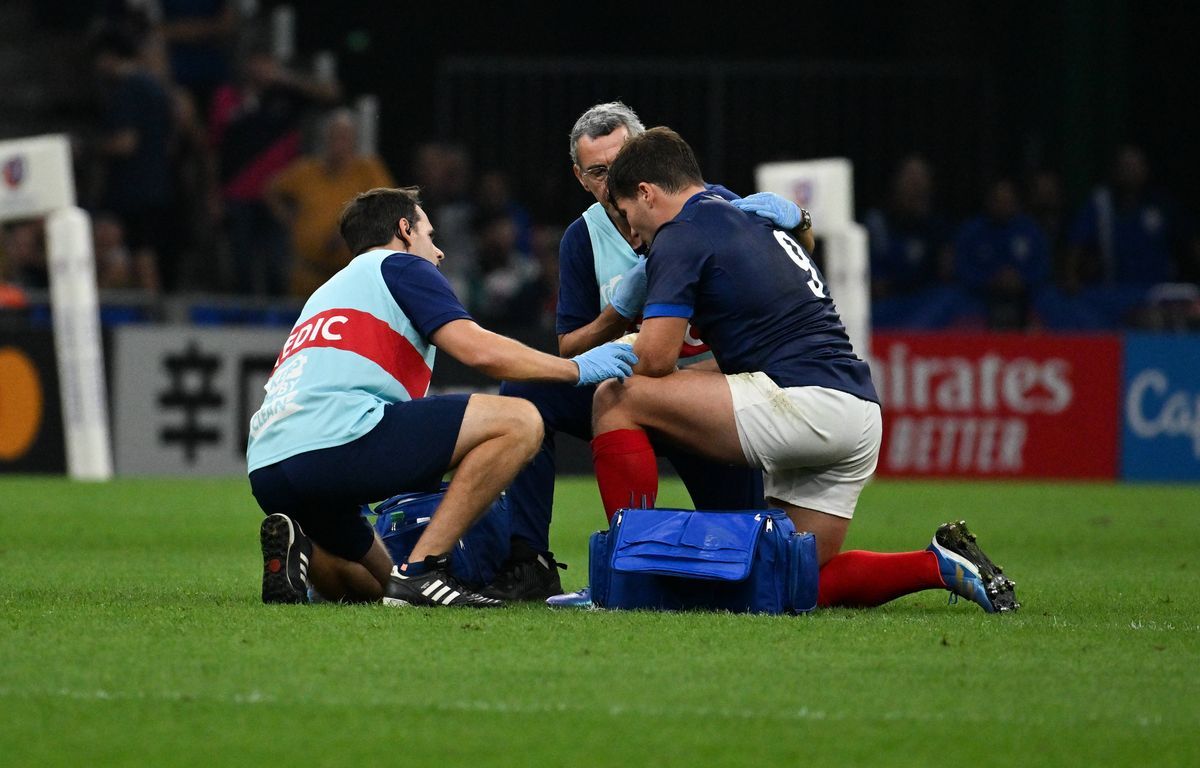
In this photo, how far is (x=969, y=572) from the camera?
257 inches

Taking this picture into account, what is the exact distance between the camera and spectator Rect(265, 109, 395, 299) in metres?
15.4

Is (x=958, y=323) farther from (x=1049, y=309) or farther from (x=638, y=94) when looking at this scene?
(x=638, y=94)

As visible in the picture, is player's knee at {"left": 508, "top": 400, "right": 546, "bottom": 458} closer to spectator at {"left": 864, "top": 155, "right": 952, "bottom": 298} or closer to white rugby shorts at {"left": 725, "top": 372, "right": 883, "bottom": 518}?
white rugby shorts at {"left": 725, "top": 372, "right": 883, "bottom": 518}

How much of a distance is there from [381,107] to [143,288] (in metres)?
4.02

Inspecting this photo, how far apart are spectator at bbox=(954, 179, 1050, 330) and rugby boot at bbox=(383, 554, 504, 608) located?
413 inches

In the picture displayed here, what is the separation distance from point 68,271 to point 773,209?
8266 millimetres

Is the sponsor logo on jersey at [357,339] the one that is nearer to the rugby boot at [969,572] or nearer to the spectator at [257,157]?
the rugby boot at [969,572]

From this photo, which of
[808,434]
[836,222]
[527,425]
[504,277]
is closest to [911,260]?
[836,222]

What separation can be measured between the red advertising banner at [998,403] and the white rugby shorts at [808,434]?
335 inches

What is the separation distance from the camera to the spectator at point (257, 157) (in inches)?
642

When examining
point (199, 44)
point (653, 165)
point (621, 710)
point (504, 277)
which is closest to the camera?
point (621, 710)

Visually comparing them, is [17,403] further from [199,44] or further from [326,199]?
[199,44]

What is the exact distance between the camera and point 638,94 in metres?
17.5

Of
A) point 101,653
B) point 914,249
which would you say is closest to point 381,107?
point 914,249
